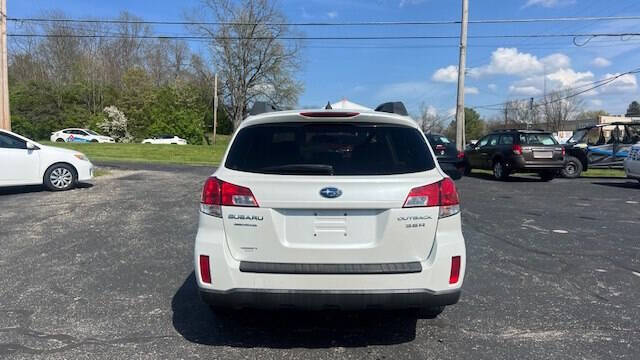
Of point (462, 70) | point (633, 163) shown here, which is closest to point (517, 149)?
point (633, 163)

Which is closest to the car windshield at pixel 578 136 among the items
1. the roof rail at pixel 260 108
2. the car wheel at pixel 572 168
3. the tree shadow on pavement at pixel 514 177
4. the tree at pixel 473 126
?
the car wheel at pixel 572 168

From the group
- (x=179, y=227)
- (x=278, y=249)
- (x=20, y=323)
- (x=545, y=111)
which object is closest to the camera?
→ (x=278, y=249)

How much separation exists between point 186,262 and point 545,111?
7971 centimetres

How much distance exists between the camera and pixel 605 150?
17.2 metres

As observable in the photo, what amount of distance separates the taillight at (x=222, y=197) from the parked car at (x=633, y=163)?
14174 millimetres

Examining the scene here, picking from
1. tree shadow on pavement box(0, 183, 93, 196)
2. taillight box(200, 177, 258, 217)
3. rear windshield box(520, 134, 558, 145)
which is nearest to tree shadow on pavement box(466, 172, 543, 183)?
rear windshield box(520, 134, 558, 145)

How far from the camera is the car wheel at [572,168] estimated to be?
668 inches

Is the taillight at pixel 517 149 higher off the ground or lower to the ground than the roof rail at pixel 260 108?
lower

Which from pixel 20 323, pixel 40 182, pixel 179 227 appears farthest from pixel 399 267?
pixel 40 182

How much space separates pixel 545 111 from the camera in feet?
247

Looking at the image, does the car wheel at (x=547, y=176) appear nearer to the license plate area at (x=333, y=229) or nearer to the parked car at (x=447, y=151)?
the parked car at (x=447, y=151)

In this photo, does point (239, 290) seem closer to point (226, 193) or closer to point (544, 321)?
point (226, 193)

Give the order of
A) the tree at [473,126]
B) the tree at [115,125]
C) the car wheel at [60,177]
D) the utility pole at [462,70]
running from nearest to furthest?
the car wheel at [60,177] → the utility pole at [462,70] → the tree at [115,125] → the tree at [473,126]

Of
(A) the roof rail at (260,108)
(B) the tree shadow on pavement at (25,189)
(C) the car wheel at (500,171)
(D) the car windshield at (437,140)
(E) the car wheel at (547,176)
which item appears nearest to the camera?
(A) the roof rail at (260,108)
